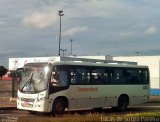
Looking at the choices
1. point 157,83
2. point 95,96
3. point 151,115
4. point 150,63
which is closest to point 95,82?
point 95,96

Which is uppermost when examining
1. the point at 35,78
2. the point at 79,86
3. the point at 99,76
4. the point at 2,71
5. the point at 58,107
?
the point at 2,71

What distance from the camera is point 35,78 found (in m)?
23.0

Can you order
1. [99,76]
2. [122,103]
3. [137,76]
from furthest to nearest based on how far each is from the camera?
1. [137,76]
2. [122,103]
3. [99,76]

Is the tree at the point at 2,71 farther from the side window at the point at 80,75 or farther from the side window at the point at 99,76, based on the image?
the side window at the point at 80,75

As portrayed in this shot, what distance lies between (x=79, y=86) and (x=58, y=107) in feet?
7.22

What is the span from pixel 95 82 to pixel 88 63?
1.20 meters

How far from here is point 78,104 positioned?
24.6 meters

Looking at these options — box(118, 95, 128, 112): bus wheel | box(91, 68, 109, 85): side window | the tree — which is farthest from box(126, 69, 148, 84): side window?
the tree

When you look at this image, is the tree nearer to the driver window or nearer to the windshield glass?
the windshield glass

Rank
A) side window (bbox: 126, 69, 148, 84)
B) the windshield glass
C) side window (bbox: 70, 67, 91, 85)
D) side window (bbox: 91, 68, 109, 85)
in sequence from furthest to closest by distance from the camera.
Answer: side window (bbox: 126, 69, 148, 84), side window (bbox: 91, 68, 109, 85), side window (bbox: 70, 67, 91, 85), the windshield glass

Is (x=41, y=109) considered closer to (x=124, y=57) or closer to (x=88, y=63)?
(x=88, y=63)

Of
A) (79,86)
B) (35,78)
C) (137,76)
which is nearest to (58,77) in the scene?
(35,78)

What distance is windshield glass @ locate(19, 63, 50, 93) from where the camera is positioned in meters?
22.5

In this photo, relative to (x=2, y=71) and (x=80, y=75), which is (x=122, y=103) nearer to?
(x=80, y=75)
